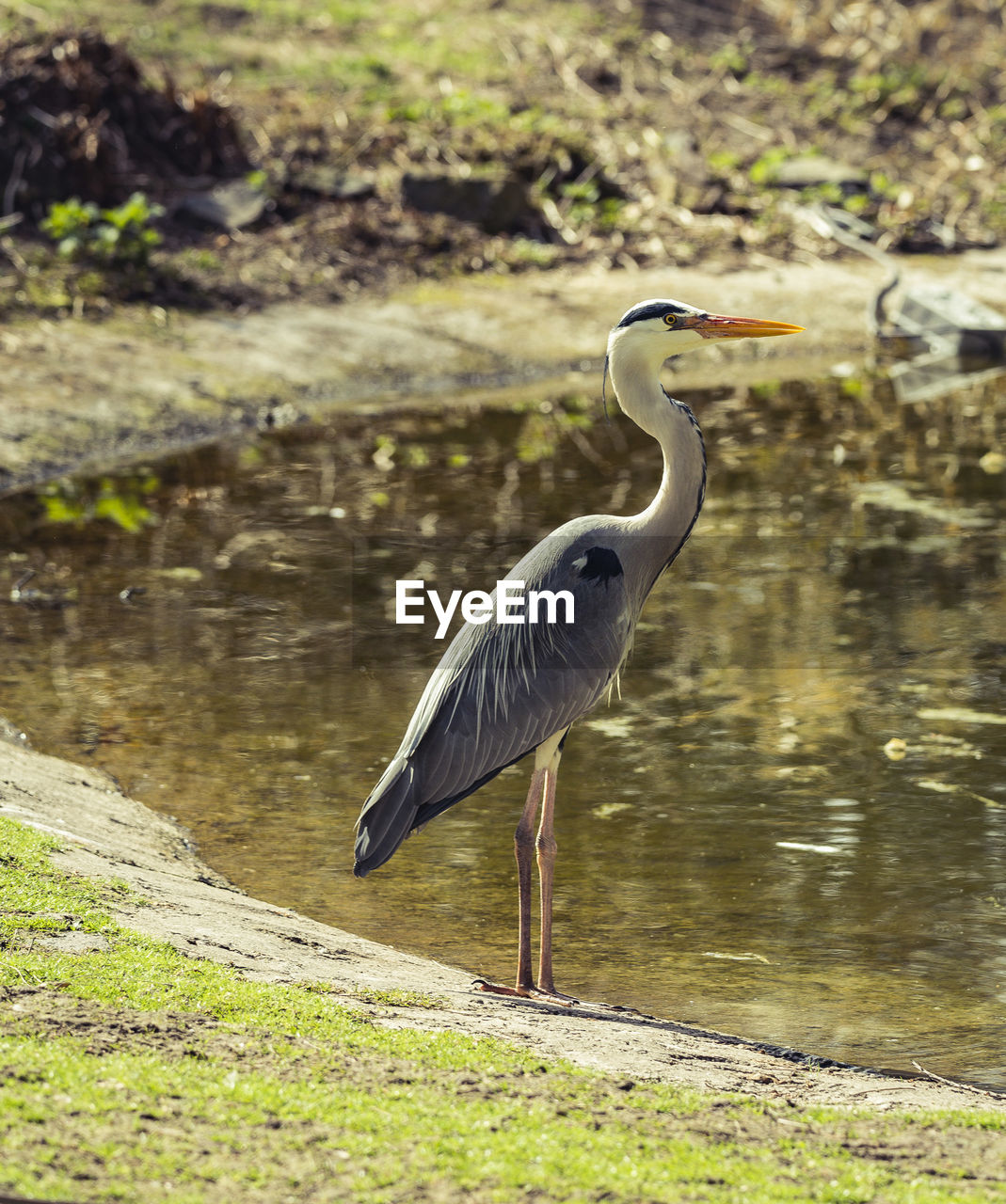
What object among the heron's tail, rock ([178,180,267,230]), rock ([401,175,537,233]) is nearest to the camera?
the heron's tail

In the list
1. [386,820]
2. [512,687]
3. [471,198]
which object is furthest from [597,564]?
[471,198]

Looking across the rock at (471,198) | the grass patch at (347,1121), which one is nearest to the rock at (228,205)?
the rock at (471,198)

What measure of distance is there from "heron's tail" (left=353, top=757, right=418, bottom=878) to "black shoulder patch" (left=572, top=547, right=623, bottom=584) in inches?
35.7

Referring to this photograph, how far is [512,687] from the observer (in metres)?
5.53

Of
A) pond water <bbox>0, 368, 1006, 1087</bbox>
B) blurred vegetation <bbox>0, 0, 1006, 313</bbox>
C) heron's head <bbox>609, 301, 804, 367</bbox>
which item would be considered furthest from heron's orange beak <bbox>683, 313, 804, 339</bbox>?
blurred vegetation <bbox>0, 0, 1006, 313</bbox>

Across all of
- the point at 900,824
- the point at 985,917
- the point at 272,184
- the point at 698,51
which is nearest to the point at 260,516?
the point at 900,824

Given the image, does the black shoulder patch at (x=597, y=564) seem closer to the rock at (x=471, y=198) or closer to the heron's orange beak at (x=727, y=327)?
the heron's orange beak at (x=727, y=327)

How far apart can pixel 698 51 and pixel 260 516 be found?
19445 mm

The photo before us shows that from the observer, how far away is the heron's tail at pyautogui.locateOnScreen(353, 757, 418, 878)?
5.29 meters

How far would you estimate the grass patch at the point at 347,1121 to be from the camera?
139 inches

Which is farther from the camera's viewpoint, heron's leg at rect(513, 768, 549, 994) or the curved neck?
the curved neck

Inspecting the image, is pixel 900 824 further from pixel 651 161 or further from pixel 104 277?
pixel 651 161

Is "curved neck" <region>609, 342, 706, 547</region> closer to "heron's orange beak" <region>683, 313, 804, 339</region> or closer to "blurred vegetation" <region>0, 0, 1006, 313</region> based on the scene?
"heron's orange beak" <region>683, 313, 804, 339</region>

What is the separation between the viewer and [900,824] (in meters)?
7.08
